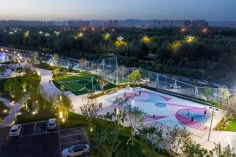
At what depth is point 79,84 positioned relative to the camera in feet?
111

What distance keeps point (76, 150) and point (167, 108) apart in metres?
12.5

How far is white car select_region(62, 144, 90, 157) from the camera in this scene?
1568 centimetres

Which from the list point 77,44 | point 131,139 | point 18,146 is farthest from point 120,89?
point 77,44

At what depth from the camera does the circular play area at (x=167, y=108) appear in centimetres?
2177

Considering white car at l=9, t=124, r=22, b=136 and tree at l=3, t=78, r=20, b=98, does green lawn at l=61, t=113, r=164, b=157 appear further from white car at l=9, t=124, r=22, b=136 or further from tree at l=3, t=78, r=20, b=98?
tree at l=3, t=78, r=20, b=98

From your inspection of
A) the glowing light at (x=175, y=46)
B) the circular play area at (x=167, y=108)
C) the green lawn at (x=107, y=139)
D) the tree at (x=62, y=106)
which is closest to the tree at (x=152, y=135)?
the green lawn at (x=107, y=139)

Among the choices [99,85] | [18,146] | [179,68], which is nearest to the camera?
[18,146]

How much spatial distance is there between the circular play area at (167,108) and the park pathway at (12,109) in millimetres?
9330

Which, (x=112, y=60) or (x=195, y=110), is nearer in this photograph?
(x=195, y=110)

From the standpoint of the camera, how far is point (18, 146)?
56.4 feet

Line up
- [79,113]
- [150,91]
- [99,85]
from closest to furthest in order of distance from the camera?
[79,113] → [150,91] → [99,85]

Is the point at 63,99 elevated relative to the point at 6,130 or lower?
elevated

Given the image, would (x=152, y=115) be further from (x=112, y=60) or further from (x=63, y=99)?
(x=112, y=60)

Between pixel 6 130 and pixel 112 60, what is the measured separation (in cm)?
2402
